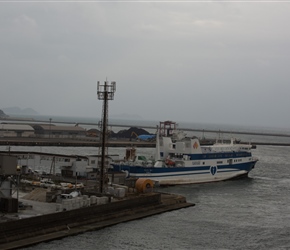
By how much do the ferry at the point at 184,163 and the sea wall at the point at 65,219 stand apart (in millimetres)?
13870

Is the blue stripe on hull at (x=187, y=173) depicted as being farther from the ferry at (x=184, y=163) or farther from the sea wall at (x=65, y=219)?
the sea wall at (x=65, y=219)

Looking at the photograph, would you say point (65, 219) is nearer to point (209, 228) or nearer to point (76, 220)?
point (76, 220)

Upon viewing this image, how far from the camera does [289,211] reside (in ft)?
112

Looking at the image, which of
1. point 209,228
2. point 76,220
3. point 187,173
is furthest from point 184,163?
point 76,220

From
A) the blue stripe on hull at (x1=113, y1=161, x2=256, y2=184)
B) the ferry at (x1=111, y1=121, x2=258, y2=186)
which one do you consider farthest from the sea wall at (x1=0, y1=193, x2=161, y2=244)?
the ferry at (x1=111, y1=121, x2=258, y2=186)

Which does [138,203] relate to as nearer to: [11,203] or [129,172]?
[11,203]

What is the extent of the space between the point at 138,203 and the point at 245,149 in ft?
99.1

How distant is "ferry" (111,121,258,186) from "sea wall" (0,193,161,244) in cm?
1387

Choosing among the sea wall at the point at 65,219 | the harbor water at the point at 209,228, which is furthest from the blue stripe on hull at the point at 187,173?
the sea wall at the point at 65,219

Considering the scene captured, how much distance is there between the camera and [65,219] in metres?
24.3

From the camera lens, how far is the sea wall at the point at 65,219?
69.4ft

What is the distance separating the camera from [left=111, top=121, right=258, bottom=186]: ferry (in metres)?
45.3

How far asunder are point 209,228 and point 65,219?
8.65 metres

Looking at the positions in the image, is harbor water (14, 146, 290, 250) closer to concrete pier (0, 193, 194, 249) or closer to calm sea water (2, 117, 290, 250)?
calm sea water (2, 117, 290, 250)
